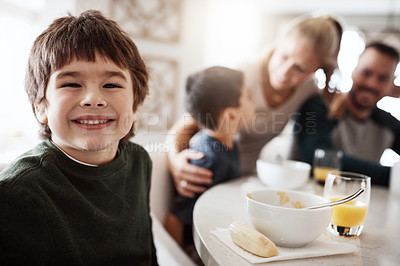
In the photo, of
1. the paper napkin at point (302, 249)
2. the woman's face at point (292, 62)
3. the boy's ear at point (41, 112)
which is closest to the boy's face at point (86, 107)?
the boy's ear at point (41, 112)

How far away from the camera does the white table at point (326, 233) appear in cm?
Result: 58

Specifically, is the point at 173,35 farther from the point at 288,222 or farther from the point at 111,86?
the point at 288,222

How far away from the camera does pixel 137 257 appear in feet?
2.64

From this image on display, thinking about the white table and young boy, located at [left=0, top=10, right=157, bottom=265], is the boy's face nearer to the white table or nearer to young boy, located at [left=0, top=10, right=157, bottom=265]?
young boy, located at [left=0, top=10, right=157, bottom=265]

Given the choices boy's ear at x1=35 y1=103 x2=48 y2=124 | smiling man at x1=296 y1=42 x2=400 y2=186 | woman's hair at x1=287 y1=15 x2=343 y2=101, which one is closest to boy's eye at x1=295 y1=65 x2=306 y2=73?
woman's hair at x1=287 y1=15 x2=343 y2=101

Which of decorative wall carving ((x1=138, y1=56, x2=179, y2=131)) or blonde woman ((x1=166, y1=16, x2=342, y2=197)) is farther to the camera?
decorative wall carving ((x1=138, y1=56, x2=179, y2=131))

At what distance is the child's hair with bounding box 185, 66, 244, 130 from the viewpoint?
46.9 inches

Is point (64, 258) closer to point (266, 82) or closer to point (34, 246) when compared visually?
point (34, 246)

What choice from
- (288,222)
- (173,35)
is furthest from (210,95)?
(173,35)

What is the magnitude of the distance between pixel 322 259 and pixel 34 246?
0.50m

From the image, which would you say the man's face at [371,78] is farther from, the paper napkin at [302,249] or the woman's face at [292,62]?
the paper napkin at [302,249]

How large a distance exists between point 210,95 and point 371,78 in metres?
0.94

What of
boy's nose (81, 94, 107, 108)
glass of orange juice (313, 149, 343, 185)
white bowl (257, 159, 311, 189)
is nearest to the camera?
boy's nose (81, 94, 107, 108)

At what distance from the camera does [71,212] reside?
67 centimetres
